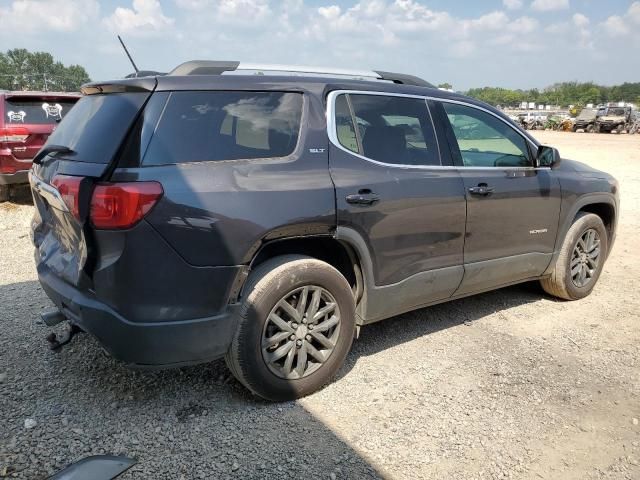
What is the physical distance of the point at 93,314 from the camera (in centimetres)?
272

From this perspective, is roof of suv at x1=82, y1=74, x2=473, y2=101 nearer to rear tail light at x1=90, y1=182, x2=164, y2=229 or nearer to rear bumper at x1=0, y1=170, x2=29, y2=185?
rear tail light at x1=90, y1=182, x2=164, y2=229

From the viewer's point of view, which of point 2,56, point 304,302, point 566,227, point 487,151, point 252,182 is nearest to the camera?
point 252,182

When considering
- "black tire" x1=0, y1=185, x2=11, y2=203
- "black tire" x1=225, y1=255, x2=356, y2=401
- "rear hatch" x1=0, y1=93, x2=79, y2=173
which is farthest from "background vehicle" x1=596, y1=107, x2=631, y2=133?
"black tire" x1=225, y1=255, x2=356, y2=401

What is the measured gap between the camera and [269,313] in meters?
2.98

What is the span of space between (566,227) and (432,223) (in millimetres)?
1779

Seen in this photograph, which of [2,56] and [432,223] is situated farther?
[2,56]

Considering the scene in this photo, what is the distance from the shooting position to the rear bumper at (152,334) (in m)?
2.67

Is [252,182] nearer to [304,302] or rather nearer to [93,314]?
[304,302]

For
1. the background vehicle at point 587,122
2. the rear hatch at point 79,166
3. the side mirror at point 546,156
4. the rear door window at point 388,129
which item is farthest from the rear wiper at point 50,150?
the background vehicle at point 587,122

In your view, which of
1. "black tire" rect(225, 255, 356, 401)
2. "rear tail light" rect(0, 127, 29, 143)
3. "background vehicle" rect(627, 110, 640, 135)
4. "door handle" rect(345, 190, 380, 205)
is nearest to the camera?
"black tire" rect(225, 255, 356, 401)

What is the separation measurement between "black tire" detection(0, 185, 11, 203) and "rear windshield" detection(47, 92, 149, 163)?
6.93 metres

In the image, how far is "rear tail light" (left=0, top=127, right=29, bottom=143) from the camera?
8.12 m

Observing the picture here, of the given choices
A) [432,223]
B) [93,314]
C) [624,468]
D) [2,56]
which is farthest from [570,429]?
[2,56]

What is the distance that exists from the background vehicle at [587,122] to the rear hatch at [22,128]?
43.3m
